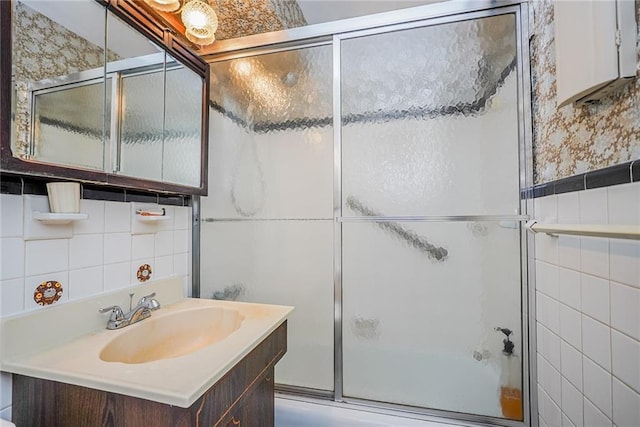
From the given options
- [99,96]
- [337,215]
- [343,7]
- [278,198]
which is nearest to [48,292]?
[99,96]

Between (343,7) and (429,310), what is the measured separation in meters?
1.81

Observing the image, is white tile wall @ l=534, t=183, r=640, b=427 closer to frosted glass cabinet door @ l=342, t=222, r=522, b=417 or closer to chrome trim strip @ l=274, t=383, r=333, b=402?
frosted glass cabinet door @ l=342, t=222, r=522, b=417

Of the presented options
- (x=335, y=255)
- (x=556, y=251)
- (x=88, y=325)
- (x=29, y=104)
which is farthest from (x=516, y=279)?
(x=29, y=104)

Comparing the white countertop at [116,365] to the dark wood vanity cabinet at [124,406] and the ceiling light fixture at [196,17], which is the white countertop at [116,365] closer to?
the dark wood vanity cabinet at [124,406]

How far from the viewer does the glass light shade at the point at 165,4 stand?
1.16 meters

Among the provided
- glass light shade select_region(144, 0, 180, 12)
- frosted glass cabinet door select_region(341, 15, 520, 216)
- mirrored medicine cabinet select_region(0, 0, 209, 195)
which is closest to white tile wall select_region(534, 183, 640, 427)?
frosted glass cabinet door select_region(341, 15, 520, 216)

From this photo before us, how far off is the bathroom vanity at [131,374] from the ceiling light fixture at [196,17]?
3.84 feet

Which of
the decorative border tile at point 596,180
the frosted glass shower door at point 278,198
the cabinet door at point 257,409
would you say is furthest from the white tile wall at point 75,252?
the decorative border tile at point 596,180

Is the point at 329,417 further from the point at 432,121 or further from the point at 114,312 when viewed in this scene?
the point at 432,121

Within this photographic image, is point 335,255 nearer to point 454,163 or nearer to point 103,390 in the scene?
point 454,163

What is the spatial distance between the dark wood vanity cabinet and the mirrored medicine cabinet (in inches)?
23.8

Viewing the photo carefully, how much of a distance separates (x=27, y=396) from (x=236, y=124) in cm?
137

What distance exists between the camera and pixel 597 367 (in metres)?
0.86

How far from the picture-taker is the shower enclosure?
4.37 ft
